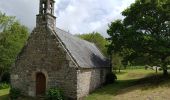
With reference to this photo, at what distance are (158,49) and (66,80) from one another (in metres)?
12.5

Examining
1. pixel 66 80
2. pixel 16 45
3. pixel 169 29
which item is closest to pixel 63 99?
pixel 66 80

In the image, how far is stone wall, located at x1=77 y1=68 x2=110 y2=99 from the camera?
2459 cm

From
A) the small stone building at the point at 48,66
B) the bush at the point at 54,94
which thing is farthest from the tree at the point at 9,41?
the bush at the point at 54,94

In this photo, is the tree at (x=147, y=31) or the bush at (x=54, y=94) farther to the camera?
the tree at (x=147, y=31)

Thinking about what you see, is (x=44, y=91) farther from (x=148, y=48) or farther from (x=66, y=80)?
(x=148, y=48)

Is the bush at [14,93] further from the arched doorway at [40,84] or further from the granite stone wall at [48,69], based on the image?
the arched doorway at [40,84]

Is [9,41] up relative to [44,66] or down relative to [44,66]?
up

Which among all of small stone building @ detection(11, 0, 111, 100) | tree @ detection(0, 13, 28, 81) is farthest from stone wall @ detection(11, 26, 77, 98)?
tree @ detection(0, 13, 28, 81)

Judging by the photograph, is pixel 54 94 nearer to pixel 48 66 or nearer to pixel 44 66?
pixel 48 66

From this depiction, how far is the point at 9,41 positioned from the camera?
43.0 m

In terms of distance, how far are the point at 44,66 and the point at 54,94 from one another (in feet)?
10.8

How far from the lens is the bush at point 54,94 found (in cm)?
2369

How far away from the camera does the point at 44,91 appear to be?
26078 mm

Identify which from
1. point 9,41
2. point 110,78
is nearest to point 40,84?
point 110,78
